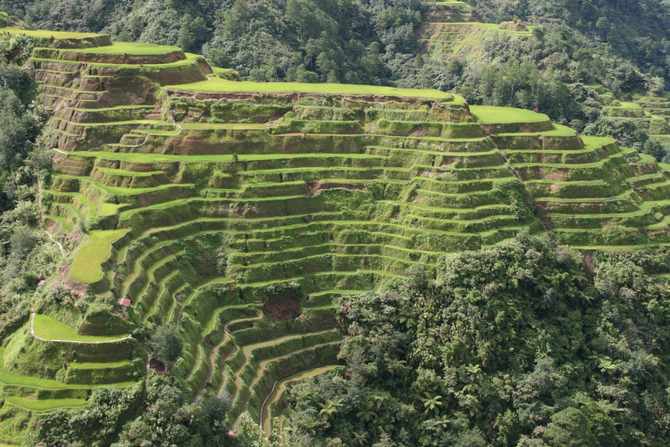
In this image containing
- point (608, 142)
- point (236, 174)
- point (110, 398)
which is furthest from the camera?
point (608, 142)

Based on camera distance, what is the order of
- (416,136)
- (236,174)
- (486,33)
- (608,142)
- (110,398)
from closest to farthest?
1. (110,398)
2. (236,174)
3. (416,136)
4. (608,142)
5. (486,33)

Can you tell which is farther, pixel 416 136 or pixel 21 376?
pixel 416 136

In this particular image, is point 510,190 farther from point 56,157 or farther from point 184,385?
point 56,157

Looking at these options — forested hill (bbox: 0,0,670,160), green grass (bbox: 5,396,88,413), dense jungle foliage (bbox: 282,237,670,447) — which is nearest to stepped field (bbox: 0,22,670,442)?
dense jungle foliage (bbox: 282,237,670,447)

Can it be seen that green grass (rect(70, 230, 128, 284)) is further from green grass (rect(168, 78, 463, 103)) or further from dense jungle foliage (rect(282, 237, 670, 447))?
green grass (rect(168, 78, 463, 103))

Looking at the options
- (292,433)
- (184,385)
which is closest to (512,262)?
(292,433)

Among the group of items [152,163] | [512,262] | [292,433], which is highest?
[152,163]

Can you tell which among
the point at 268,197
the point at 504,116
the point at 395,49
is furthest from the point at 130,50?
the point at 395,49
